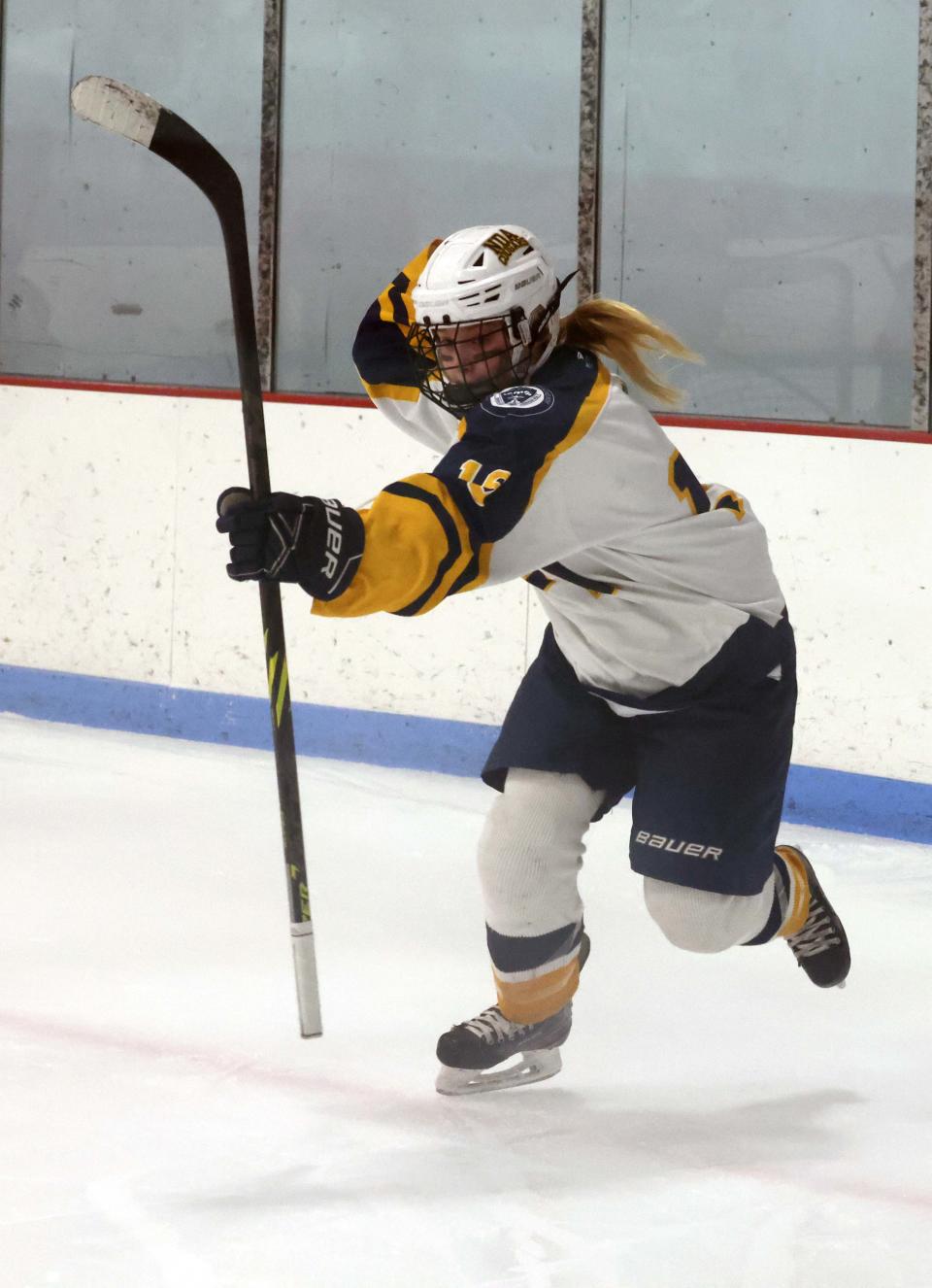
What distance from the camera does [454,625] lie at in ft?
14.1

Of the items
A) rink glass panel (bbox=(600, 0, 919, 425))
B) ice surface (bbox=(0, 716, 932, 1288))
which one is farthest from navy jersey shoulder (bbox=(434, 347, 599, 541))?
rink glass panel (bbox=(600, 0, 919, 425))

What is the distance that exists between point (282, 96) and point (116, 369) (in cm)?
88

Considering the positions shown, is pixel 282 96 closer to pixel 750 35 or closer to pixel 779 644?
pixel 750 35

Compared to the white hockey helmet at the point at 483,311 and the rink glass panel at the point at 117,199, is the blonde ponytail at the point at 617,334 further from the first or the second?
the rink glass panel at the point at 117,199

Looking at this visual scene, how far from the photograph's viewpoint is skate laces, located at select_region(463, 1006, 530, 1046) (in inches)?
88.2

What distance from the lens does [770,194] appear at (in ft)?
13.8

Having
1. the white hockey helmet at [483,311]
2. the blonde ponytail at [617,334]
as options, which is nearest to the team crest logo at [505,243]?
the white hockey helmet at [483,311]

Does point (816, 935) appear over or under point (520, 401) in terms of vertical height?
under

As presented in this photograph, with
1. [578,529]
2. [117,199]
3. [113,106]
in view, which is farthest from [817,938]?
[117,199]

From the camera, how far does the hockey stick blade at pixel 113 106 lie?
2.01 meters

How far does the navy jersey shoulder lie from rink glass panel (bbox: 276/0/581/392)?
2.72 meters

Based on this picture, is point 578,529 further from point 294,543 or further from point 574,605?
point 294,543

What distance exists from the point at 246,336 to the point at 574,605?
0.48 meters

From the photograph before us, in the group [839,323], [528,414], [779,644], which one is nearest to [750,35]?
[839,323]
